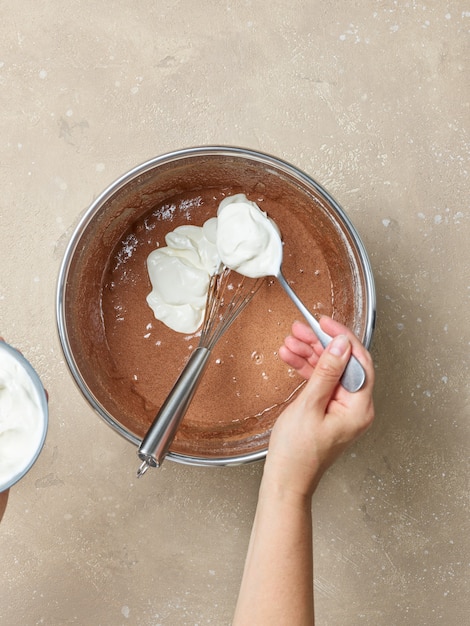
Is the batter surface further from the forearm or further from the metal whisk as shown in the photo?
the forearm

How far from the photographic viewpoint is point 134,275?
3.09 ft

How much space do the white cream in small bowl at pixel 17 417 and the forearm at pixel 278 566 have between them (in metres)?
0.32

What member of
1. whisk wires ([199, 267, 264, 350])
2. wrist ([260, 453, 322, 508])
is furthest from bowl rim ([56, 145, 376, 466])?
whisk wires ([199, 267, 264, 350])

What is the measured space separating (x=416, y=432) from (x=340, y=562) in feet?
0.83

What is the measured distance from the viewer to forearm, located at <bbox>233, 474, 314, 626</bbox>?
Result: 2.50 feet

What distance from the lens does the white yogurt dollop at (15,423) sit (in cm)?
81

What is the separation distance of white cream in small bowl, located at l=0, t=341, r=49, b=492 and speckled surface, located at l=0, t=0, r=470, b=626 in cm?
16

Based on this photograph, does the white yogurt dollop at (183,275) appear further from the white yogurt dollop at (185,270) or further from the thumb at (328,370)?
the thumb at (328,370)

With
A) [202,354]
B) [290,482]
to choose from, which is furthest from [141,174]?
[290,482]

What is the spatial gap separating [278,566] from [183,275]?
0.43 m

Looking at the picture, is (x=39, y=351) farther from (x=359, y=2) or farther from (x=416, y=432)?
(x=359, y=2)

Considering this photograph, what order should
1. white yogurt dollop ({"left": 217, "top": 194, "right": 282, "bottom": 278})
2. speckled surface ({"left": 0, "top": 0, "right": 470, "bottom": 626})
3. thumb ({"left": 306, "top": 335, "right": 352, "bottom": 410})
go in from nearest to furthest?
thumb ({"left": 306, "top": 335, "right": 352, "bottom": 410}) → white yogurt dollop ({"left": 217, "top": 194, "right": 282, "bottom": 278}) → speckled surface ({"left": 0, "top": 0, "right": 470, "bottom": 626})

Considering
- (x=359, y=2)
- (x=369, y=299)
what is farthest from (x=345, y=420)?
(x=359, y=2)

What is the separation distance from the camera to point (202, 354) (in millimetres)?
827
